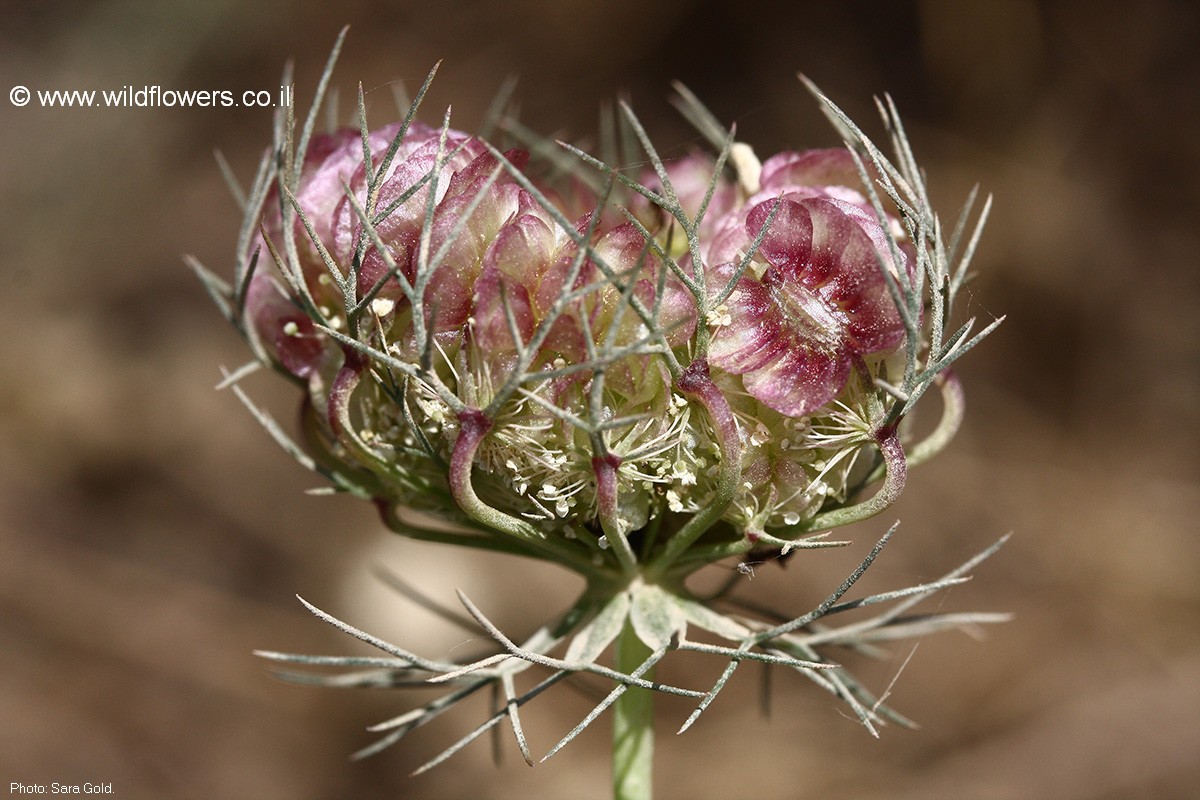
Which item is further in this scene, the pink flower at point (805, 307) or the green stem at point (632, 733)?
the green stem at point (632, 733)

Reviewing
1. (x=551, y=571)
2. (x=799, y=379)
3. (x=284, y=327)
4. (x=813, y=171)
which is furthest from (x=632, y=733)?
(x=551, y=571)

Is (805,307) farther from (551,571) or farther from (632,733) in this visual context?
(551,571)

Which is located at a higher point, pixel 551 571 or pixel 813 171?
pixel 813 171

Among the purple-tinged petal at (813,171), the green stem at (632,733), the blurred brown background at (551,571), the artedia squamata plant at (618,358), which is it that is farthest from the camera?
the blurred brown background at (551,571)

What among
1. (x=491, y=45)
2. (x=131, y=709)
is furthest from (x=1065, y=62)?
(x=131, y=709)

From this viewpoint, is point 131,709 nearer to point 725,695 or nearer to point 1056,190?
point 725,695

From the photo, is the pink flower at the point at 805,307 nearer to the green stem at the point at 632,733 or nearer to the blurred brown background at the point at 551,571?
the green stem at the point at 632,733

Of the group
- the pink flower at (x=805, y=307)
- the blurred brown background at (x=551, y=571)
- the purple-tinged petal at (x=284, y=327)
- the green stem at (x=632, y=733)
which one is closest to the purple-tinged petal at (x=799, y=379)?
the pink flower at (x=805, y=307)

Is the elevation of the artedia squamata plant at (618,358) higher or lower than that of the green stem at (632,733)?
higher
